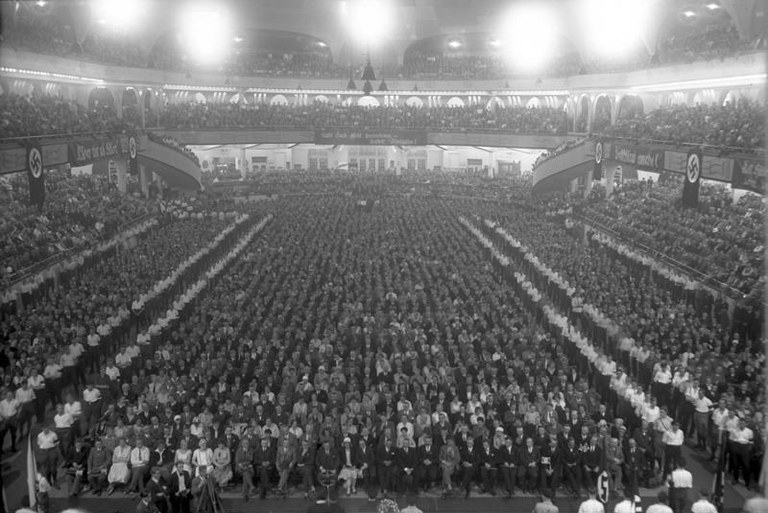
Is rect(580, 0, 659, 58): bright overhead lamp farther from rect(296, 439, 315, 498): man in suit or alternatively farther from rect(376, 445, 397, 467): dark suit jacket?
rect(296, 439, 315, 498): man in suit

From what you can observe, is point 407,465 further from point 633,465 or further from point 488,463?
point 633,465

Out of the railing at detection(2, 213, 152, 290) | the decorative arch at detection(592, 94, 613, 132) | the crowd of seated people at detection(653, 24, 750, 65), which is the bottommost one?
the railing at detection(2, 213, 152, 290)

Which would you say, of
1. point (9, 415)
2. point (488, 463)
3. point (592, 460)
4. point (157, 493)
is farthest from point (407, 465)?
point (9, 415)

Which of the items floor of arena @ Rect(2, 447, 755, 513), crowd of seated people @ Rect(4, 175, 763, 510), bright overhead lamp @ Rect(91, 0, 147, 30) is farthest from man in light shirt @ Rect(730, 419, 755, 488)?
bright overhead lamp @ Rect(91, 0, 147, 30)

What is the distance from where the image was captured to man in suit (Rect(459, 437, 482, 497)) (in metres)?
11.6

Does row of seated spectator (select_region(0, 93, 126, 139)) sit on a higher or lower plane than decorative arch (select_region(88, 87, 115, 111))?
lower

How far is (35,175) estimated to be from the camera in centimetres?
2336

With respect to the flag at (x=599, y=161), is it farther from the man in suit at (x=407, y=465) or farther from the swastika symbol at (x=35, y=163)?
the man in suit at (x=407, y=465)

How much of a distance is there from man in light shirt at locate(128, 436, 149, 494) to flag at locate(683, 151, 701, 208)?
19802 millimetres

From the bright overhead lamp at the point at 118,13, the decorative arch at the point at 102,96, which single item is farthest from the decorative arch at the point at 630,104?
the decorative arch at the point at 102,96

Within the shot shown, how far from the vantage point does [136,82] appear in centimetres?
4638

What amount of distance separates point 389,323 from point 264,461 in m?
7.10

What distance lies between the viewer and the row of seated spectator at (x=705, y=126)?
2339 cm

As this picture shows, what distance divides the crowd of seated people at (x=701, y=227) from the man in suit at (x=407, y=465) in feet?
36.8
